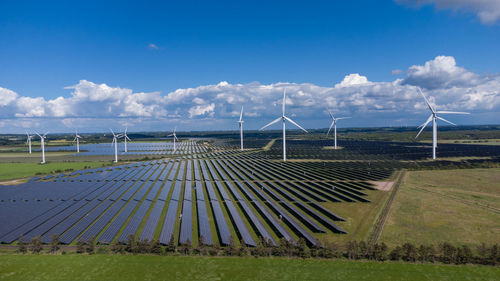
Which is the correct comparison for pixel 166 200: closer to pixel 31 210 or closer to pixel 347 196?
pixel 31 210

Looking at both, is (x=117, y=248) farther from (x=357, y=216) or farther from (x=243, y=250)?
(x=357, y=216)

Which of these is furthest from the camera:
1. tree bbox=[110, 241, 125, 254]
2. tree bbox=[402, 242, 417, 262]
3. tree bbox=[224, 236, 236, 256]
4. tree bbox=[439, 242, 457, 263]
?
tree bbox=[110, 241, 125, 254]

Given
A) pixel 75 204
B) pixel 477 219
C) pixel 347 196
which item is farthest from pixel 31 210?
pixel 477 219

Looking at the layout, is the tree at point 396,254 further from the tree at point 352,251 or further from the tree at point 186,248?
the tree at point 186,248

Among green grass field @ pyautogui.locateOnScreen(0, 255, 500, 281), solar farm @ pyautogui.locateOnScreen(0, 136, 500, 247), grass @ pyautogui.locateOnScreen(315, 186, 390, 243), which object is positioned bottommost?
green grass field @ pyautogui.locateOnScreen(0, 255, 500, 281)

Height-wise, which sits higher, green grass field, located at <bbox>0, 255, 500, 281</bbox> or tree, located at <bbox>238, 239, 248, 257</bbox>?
tree, located at <bbox>238, 239, 248, 257</bbox>

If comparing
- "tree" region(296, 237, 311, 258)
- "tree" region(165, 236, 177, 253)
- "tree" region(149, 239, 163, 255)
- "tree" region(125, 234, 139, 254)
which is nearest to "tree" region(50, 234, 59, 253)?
"tree" region(125, 234, 139, 254)

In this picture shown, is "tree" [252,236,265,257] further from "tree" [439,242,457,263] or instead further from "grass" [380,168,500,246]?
"tree" [439,242,457,263]
